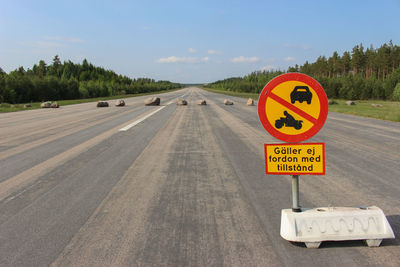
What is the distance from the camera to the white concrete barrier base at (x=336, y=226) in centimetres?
305

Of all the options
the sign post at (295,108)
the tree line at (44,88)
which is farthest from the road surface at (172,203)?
the tree line at (44,88)

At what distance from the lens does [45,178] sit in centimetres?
561

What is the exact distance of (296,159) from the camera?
3227 millimetres

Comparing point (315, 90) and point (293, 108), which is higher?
point (315, 90)

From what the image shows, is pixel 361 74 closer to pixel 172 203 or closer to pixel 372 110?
pixel 372 110

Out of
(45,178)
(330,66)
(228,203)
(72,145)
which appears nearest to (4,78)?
(72,145)

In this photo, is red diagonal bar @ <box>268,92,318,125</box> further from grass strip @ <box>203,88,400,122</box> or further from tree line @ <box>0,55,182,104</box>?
tree line @ <box>0,55,182,104</box>

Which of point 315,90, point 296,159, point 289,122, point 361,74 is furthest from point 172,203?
point 361,74

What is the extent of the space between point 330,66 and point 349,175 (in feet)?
346

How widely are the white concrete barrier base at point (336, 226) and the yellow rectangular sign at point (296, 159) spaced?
448 millimetres

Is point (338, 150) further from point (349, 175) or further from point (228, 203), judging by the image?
point (228, 203)

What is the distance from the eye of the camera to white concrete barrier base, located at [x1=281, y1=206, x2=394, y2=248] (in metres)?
3.05

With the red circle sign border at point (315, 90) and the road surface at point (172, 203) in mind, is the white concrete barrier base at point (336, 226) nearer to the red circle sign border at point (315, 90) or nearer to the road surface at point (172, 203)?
the road surface at point (172, 203)

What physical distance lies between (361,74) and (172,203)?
310 ft
